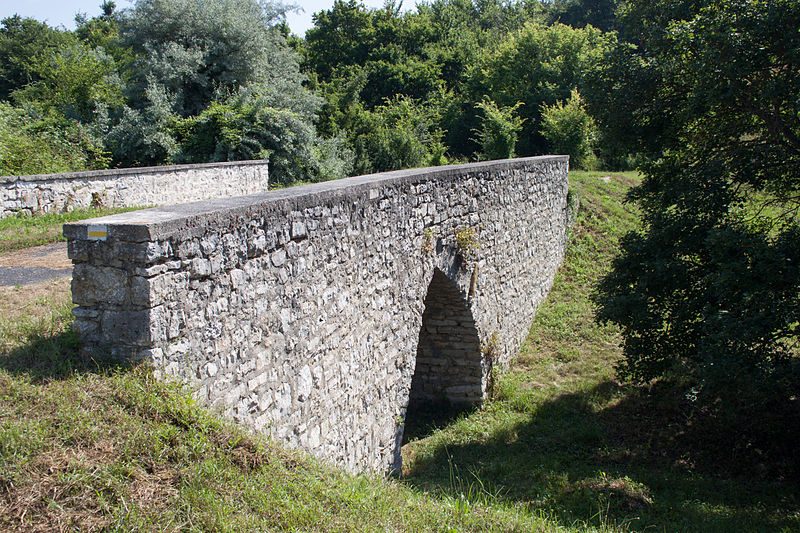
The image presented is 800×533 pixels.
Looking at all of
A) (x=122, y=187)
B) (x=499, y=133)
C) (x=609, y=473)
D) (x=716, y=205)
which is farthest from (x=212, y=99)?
(x=609, y=473)

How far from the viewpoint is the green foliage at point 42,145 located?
1296cm

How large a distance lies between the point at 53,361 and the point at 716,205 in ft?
23.9

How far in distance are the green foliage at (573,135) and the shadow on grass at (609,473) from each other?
15.3 metres

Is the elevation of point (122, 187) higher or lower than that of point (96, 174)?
lower

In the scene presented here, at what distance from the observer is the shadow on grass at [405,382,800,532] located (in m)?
6.36

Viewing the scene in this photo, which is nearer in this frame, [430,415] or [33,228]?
[33,228]

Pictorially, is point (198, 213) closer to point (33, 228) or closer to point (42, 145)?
point (33, 228)

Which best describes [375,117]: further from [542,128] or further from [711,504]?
[711,504]

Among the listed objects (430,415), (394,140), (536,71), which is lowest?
(430,415)

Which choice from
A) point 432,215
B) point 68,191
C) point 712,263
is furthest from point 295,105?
point 712,263

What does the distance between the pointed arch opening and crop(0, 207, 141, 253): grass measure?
17.3 ft

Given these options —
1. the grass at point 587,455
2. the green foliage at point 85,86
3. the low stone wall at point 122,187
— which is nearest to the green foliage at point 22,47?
the green foliage at point 85,86

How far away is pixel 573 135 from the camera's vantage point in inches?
902

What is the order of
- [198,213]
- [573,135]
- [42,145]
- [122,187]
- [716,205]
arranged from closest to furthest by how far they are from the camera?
1. [198,213]
2. [716,205]
3. [122,187]
4. [42,145]
5. [573,135]
